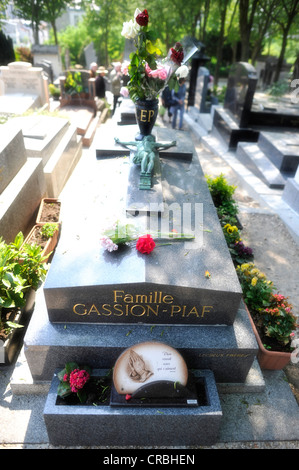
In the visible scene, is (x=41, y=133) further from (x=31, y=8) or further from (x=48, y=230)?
(x=31, y=8)

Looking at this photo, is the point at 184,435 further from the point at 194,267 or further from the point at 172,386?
the point at 194,267

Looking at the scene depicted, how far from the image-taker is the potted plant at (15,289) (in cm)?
372

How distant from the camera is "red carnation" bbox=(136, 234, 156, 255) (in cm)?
350

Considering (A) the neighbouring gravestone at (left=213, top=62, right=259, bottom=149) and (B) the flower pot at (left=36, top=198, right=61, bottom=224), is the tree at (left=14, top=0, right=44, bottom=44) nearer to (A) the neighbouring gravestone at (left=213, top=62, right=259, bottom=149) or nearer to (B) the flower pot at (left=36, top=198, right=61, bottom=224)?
(A) the neighbouring gravestone at (left=213, top=62, right=259, bottom=149)

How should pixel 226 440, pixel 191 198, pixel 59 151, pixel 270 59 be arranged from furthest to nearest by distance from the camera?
pixel 270 59 → pixel 59 151 → pixel 191 198 → pixel 226 440

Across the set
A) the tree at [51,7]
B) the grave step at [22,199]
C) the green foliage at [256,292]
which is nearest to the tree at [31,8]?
the tree at [51,7]

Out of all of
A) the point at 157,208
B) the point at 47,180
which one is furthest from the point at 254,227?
the point at 47,180

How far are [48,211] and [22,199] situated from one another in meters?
0.68

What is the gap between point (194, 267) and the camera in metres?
3.58

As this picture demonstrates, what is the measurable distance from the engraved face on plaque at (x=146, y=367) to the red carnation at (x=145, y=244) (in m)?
0.96

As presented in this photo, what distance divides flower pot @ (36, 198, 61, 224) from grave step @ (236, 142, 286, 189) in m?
5.20

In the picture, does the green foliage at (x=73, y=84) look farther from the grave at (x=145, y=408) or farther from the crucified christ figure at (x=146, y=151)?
the grave at (x=145, y=408)
